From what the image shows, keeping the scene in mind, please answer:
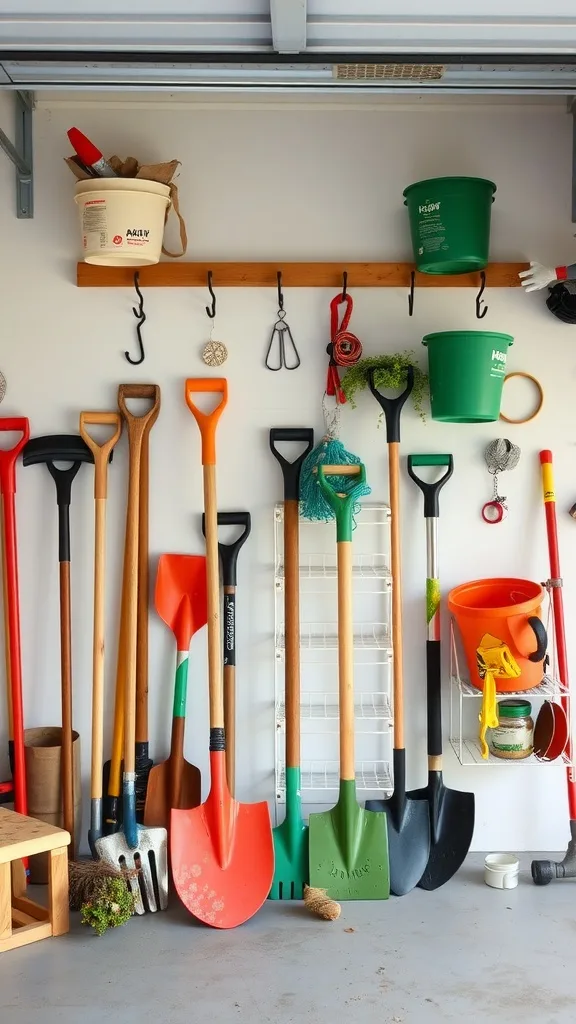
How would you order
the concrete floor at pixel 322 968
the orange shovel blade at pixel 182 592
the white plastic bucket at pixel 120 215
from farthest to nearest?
the orange shovel blade at pixel 182 592 → the white plastic bucket at pixel 120 215 → the concrete floor at pixel 322 968

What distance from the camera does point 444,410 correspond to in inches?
124

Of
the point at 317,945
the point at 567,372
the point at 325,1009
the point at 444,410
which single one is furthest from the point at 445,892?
the point at 567,372

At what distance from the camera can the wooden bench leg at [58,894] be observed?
286cm

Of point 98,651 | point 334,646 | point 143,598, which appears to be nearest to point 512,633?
point 334,646

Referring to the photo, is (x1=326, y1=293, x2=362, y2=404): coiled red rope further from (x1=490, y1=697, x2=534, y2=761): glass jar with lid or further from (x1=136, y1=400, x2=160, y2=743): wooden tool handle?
(x1=490, y1=697, x2=534, y2=761): glass jar with lid

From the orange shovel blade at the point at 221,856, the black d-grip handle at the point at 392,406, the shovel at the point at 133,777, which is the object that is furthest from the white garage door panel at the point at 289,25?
the orange shovel blade at the point at 221,856

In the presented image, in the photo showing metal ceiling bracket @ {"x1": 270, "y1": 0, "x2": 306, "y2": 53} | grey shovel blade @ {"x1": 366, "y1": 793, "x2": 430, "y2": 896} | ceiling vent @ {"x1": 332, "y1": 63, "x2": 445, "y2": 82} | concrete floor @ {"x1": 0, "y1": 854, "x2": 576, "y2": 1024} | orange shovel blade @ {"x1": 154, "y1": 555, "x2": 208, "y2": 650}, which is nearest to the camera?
metal ceiling bracket @ {"x1": 270, "y1": 0, "x2": 306, "y2": 53}

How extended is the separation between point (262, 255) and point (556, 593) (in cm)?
149

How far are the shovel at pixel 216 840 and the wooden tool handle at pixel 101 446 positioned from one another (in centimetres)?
32

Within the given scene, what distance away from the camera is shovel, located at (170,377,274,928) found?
2.94m

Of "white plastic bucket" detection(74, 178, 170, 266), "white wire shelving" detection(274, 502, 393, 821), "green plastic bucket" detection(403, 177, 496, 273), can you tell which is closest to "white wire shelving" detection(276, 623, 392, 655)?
"white wire shelving" detection(274, 502, 393, 821)

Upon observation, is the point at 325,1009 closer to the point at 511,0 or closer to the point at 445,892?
the point at 445,892

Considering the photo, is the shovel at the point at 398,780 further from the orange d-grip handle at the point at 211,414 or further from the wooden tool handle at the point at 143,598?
the wooden tool handle at the point at 143,598

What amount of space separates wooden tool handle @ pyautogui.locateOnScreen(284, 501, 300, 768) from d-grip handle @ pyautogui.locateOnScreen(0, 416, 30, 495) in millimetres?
905
